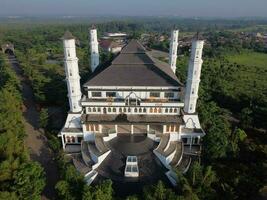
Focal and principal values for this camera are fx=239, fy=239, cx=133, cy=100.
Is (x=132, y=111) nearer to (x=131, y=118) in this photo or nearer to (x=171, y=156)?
(x=131, y=118)

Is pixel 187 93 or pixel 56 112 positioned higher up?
pixel 187 93

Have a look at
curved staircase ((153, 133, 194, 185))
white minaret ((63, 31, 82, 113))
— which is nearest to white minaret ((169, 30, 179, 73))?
curved staircase ((153, 133, 194, 185))

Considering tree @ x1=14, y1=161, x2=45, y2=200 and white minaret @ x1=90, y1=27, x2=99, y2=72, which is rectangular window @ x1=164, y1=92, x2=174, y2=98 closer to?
white minaret @ x1=90, y1=27, x2=99, y2=72

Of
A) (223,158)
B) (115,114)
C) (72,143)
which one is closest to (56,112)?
(72,143)

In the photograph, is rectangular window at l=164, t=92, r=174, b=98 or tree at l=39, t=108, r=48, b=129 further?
tree at l=39, t=108, r=48, b=129

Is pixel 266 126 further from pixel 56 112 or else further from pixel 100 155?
pixel 56 112
